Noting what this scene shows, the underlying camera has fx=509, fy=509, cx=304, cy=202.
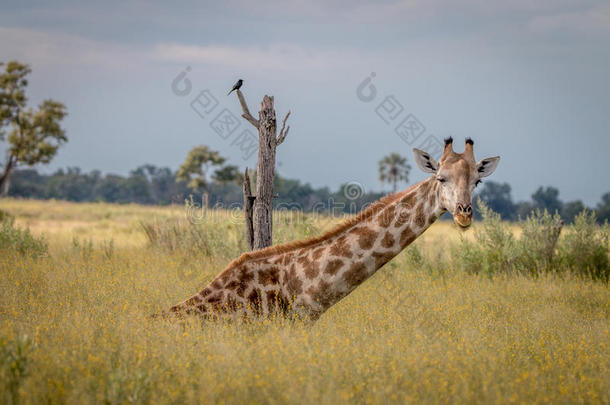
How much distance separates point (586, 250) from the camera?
13289mm

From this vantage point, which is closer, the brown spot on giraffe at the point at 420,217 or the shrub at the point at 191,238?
the brown spot on giraffe at the point at 420,217

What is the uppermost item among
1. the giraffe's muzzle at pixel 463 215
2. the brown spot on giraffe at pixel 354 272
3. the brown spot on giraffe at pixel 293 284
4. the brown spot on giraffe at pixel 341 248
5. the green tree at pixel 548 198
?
the green tree at pixel 548 198

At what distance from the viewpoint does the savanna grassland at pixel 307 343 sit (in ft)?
15.7

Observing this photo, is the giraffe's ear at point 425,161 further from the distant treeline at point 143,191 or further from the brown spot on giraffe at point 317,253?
the distant treeline at point 143,191

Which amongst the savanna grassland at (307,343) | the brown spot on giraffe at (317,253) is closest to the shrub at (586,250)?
the savanna grassland at (307,343)

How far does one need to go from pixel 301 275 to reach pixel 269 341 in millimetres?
962

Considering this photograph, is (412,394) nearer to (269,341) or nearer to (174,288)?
(269,341)

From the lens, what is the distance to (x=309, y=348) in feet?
18.0

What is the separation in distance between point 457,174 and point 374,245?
4.51 ft

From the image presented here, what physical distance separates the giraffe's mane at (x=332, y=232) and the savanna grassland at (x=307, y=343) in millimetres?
898

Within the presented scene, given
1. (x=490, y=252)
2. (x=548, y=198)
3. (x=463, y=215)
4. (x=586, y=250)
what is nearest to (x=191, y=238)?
(x=490, y=252)

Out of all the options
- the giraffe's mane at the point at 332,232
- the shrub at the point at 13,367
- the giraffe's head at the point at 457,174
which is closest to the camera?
the shrub at the point at 13,367

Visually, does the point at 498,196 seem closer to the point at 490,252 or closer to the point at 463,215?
the point at 490,252

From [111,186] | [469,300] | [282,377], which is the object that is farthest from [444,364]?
[111,186]
